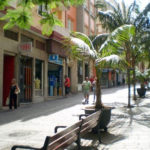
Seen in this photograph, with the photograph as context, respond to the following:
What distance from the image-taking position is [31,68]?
58.5ft

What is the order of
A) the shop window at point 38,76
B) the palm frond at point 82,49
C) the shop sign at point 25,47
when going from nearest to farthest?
the palm frond at point 82,49, the shop sign at point 25,47, the shop window at point 38,76

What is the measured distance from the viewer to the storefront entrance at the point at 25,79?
1655 centimetres

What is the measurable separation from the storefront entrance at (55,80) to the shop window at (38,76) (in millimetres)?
1832

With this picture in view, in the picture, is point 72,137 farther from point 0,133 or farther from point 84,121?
point 0,133

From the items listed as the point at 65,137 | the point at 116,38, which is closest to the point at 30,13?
the point at 65,137

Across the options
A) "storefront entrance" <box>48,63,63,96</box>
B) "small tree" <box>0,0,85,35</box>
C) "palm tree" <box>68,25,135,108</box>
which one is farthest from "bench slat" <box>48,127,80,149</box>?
"storefront entrance" <box>48,63,63,96</box>

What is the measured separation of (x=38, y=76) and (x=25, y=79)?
7.43 ft

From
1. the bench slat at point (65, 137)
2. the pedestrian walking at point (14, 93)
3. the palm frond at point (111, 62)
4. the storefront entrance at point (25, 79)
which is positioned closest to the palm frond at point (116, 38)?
the palm frond at point (111, 62)

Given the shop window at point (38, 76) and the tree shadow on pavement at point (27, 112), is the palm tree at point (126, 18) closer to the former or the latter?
the shop window at point (38, 76)

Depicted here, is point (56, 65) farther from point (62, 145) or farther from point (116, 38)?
point (62, 145)

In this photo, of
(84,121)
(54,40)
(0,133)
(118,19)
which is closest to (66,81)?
(54,40)

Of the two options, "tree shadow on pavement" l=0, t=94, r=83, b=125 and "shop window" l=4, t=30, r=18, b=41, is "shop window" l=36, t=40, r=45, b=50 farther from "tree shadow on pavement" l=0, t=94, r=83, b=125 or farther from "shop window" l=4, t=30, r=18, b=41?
"tree shadow on pavement" l=0, t=94, r=83, b=125

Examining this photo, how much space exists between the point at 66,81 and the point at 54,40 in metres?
4.01

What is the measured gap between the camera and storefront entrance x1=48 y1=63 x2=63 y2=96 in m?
21.7
